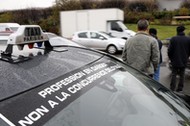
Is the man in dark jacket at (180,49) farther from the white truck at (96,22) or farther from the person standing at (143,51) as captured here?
the white truck at (96,22)

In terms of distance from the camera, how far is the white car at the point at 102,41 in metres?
15.5

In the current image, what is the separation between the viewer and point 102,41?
15742mm

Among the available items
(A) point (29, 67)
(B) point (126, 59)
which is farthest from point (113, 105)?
(B) point (126, 59)

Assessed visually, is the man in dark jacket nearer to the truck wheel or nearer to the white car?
the white car

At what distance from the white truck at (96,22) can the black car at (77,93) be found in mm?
17391

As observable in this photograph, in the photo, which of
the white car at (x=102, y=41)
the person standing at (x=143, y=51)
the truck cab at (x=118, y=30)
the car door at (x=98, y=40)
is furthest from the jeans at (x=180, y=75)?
the truck cab at (x=118, y=30)

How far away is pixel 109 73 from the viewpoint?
6.88 ft

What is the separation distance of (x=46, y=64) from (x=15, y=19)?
3782 cm

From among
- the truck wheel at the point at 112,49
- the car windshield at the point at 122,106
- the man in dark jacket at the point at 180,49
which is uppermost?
the car windshield at the point at 122,106

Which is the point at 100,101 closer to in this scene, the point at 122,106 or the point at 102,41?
the point at 122,106

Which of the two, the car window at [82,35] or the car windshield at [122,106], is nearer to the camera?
the car windshield at [122,106]

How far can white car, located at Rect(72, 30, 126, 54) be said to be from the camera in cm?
1547

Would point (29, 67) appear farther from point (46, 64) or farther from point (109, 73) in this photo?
point (109, 73)

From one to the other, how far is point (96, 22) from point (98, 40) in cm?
544
